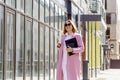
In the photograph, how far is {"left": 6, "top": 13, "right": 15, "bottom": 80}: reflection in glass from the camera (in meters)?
13.0

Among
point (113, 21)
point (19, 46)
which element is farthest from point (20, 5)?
point (113, 21)

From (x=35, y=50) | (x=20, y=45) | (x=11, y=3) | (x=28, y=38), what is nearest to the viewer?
(x=11, y=3)

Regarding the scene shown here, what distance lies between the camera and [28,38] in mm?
15992

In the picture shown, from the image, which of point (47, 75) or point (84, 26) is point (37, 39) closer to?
point (47, 75)

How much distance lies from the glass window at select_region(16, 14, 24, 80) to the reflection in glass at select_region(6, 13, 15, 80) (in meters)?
0.61

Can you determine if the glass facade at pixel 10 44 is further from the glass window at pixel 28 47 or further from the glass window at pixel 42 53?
the glass window at pixel 42 53

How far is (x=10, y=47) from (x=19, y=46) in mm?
1243

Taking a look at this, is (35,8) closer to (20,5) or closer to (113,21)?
(20,5)

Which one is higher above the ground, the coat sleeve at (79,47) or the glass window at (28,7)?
A: the glass window at (28,7)

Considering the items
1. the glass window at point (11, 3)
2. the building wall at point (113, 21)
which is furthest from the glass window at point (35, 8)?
the building wall at point (113, 21)

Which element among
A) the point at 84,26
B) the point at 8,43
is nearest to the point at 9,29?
the point at 8,43

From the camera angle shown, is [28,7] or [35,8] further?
[35,8]

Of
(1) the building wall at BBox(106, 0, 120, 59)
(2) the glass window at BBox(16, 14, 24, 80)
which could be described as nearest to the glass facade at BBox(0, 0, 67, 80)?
(2) the glass window at BBox(16, 14, 24, 80)

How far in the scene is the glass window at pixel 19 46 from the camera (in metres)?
14.1
